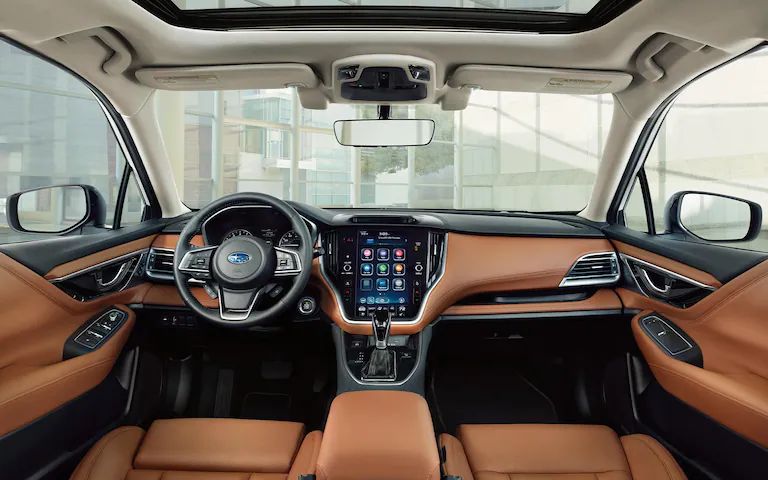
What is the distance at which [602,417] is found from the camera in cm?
262

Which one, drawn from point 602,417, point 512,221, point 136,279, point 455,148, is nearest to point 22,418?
point 136,279

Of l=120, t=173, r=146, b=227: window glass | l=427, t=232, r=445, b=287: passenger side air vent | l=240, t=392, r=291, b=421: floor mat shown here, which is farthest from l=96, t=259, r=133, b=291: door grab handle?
l=427, t=232, r=445, b=287: passenger side air vent

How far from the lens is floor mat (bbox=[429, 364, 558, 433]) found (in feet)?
8.90

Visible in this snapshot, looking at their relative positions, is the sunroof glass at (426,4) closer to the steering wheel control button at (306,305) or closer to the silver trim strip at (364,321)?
the silver trim strip at (364,321)

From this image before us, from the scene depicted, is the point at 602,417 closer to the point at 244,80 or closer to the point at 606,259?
the point at 606,259

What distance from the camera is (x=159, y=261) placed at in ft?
8.55

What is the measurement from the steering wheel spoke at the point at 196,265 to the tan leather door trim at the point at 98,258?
0.42 m

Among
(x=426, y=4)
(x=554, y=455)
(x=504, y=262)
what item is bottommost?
(x=554, y=455)

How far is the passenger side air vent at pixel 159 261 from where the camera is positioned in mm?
2592

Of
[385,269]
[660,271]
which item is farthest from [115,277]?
[660,271]

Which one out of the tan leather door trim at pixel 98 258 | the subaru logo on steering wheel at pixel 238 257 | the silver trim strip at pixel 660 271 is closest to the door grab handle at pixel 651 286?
the silver trim strip at pixel 660 271

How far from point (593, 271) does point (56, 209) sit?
2658mm

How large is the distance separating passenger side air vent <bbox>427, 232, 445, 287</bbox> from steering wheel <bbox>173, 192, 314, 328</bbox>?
633 millimetres

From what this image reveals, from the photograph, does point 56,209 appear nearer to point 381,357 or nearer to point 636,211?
point 381,357
